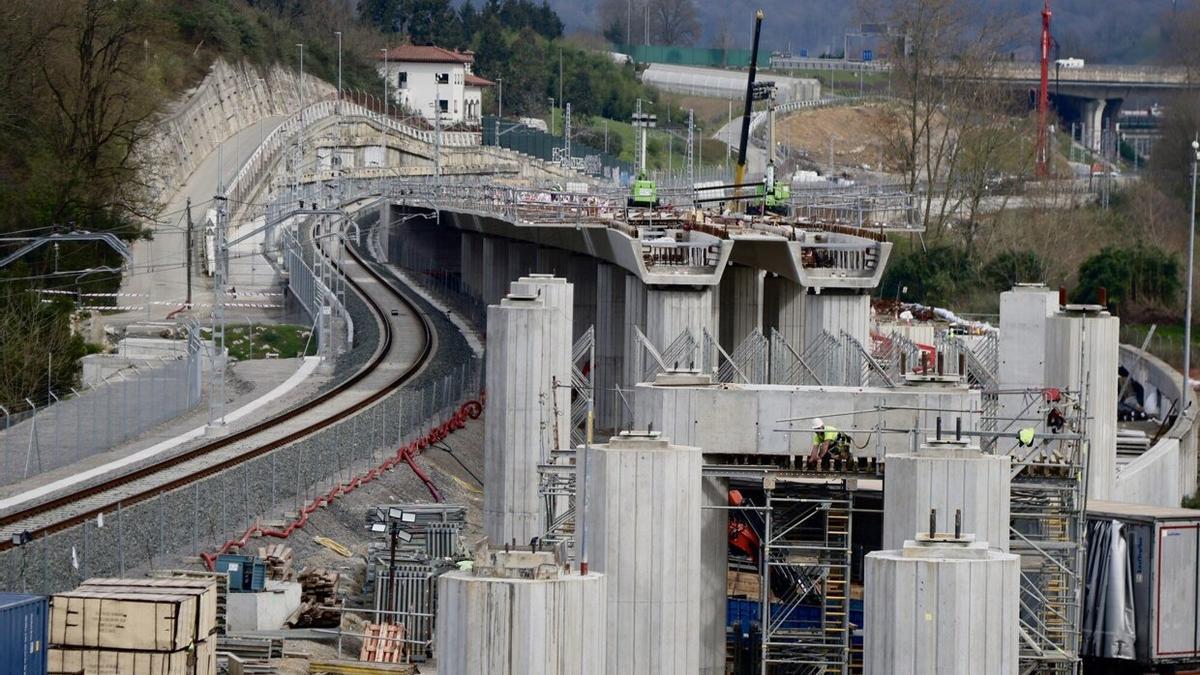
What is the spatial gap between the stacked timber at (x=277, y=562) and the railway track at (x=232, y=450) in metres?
2.74

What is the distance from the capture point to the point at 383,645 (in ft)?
128

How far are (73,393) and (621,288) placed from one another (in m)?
16.5

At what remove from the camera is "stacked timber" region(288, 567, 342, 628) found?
4147 cm

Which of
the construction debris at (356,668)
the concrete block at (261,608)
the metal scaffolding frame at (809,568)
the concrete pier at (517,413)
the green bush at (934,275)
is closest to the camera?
the metal scaffolding frame at (809,568)

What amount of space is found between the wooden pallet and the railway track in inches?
216

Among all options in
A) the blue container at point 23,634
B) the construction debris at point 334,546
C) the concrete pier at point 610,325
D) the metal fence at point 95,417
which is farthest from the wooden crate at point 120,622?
the concrete pier at point 610,325

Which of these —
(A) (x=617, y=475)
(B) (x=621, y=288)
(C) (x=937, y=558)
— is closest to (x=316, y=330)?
(B) (x=621, y=288)

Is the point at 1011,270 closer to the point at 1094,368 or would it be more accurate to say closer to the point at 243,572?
the point at 1094,368

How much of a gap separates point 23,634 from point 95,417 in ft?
86.1

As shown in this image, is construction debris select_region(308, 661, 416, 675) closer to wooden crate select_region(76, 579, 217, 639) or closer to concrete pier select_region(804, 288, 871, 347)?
wooden crate select_region(76, 579, 217, 639)

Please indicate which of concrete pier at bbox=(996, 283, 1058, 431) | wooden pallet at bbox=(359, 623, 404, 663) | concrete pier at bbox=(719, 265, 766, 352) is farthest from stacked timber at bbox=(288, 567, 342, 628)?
concrete pier at bbox=(719, 265, 766, 352)

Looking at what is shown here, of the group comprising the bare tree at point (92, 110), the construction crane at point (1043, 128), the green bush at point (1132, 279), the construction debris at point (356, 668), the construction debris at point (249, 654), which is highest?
the construction crane at point (1043, 128)

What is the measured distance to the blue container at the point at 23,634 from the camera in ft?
101

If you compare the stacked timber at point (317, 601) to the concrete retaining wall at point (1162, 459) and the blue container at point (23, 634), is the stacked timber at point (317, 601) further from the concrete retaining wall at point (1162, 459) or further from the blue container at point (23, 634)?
the concrete retaining wall at point (1162, 459)
